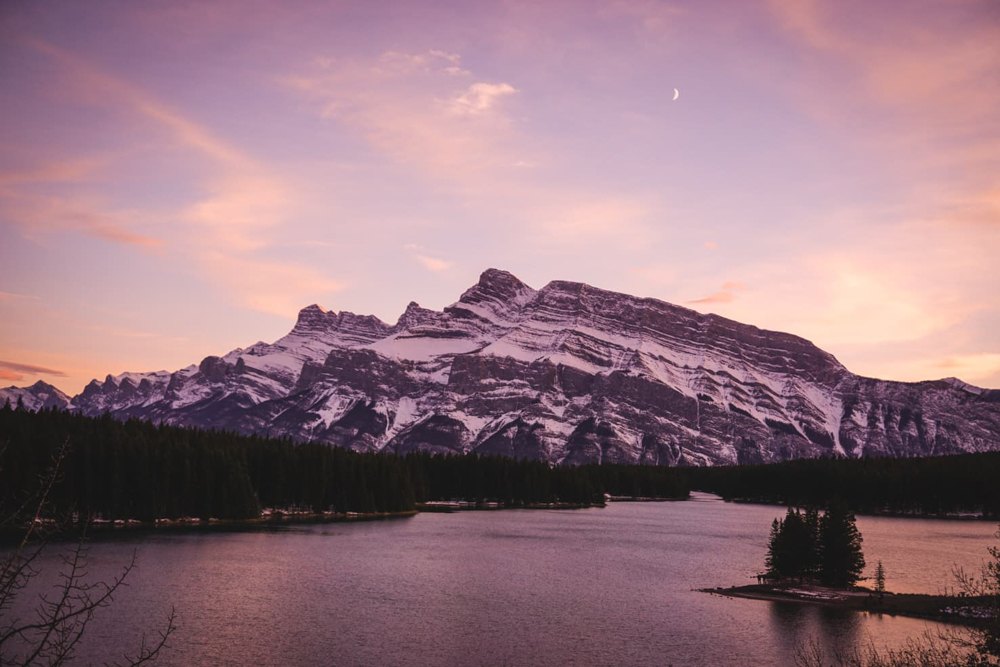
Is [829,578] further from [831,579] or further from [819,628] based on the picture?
[819,628]

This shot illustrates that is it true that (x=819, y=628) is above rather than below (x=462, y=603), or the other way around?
below

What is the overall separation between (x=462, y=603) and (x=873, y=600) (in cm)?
4180

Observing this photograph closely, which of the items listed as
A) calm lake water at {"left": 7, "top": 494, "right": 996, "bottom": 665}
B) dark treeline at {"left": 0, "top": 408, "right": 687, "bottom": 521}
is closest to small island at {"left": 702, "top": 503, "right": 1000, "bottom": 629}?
calm lake water at {"left": 7, "top": 494, "right": 996, "bottom": 665}

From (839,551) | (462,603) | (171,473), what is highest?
(171,473)

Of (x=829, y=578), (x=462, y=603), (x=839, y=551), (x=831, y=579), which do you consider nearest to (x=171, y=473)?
(x=462, y=603)

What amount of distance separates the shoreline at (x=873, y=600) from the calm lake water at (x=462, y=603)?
2674mm

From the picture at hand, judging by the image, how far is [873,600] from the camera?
3447 inches

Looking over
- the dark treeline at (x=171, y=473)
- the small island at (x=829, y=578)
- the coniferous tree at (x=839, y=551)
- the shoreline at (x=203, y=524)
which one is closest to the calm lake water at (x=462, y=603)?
the small island at (x=829, y=578)

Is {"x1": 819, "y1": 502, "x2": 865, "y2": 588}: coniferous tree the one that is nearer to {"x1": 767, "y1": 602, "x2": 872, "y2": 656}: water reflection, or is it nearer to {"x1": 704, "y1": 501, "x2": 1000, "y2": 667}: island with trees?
{"x1": 704, "y1": 501, "x2": 1000, "y2": 667}: island with trees

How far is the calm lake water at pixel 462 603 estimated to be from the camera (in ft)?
218

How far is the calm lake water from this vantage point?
66500 mm

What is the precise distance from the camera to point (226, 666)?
Answer: 197ft

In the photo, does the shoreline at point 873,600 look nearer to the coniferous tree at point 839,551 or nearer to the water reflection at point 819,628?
the coniferous tree at point 839,551

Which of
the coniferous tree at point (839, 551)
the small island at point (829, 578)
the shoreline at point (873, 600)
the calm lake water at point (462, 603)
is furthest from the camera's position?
the coniferous tree at point (839, 551)
